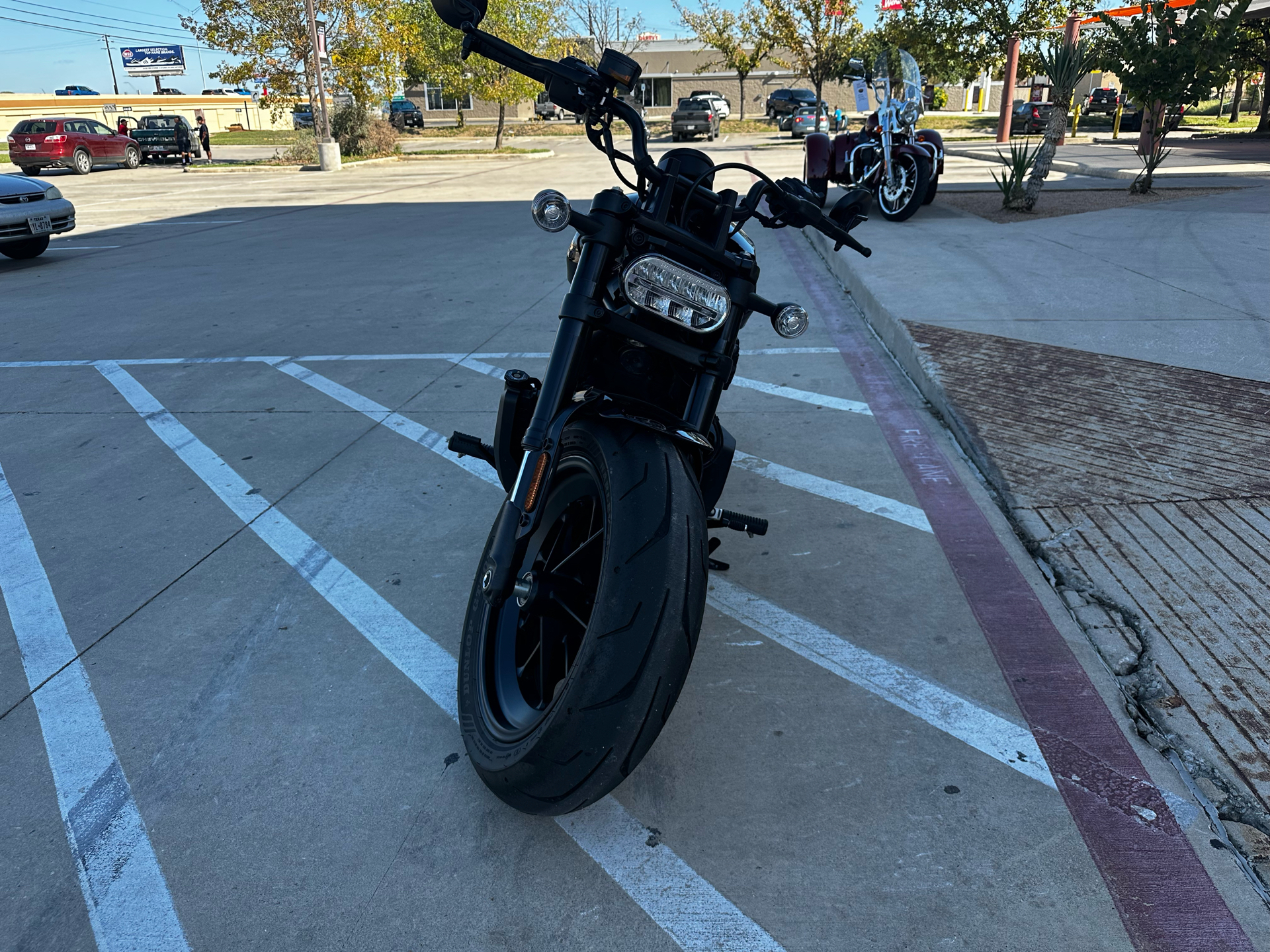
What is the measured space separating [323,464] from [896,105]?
10.8 metres

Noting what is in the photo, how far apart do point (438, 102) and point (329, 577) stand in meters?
75.8

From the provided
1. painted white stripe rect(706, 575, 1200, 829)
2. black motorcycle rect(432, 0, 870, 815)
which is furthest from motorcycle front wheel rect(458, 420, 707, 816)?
painted white stripe rect(706, 575, 1200, 829)

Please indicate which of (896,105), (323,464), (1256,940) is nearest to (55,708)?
(323,464)

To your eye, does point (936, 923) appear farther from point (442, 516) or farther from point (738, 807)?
point (442, 516)

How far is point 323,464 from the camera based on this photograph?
15.9 feet

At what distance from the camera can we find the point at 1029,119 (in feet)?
109

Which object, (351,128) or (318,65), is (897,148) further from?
(351,128)

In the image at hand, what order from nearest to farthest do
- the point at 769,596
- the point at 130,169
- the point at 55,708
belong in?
the point at 55,708, the point at 769,596, the point at 130,169

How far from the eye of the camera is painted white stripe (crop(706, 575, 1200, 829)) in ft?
8.40

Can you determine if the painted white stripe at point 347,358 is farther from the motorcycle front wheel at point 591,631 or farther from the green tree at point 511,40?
the green tree at point 511,40

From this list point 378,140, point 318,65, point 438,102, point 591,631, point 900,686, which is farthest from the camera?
point 438,102

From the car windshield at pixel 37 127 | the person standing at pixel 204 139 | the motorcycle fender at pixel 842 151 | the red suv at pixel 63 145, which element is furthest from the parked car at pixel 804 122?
the car windshield at pixel 37 127

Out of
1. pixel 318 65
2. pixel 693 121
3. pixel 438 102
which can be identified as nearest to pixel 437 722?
pixel 318 65

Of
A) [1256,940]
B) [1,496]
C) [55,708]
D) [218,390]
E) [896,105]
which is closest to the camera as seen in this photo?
[1256,940]
